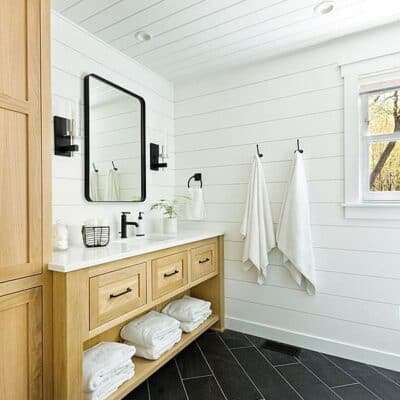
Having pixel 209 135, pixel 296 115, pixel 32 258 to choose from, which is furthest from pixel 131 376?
pixel 296 115

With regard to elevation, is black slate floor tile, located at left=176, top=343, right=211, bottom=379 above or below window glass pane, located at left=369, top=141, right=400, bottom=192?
below

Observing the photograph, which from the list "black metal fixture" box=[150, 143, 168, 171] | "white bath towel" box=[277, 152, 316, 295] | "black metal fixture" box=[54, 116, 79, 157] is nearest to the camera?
"black metal fixture" box=[54, 116, 79, 157]

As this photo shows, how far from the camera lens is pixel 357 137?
6.88ft

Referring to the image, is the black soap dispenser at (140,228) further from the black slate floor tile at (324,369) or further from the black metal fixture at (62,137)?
the black slate floor tile at (324,369)

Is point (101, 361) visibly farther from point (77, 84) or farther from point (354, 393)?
point (77, 84)

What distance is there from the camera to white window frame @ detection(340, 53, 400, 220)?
80.8 inches

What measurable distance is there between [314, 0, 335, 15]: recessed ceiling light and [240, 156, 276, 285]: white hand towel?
1.04m

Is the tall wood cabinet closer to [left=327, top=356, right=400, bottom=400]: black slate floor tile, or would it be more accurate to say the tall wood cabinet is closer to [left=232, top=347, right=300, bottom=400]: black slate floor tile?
[left=232, top=347, right=300, bottom=400]: black slate floor tile

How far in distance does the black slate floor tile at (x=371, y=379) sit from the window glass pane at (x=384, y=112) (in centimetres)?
161

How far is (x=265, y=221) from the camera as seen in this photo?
7.76 ft

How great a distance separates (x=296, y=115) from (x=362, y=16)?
2.35ft

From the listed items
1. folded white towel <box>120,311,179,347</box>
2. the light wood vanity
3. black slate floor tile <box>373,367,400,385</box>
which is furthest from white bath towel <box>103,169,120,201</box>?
black slate floor tile <box>373,367,400,385</box>

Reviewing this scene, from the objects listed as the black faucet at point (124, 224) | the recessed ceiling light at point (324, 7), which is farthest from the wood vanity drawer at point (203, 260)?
the recessed ceiling light at point (324, 7)

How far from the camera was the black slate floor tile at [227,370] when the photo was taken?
1.76 m
